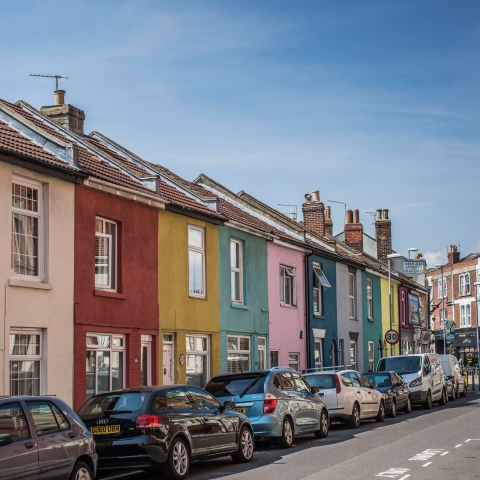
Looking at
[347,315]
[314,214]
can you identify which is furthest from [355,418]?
[314,214]

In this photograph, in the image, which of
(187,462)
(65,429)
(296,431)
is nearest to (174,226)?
(296,431)

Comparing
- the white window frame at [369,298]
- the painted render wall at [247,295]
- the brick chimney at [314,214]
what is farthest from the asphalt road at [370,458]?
the brick chimney at [314,214]

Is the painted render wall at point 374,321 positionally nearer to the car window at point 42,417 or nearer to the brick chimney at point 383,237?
the brick chimney at point 383,237

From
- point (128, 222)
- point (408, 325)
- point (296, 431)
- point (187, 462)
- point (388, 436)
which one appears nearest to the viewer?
point (187, 462)

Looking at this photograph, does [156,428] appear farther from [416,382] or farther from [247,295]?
[416,382]

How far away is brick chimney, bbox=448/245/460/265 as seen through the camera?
281 feet

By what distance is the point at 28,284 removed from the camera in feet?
54.2

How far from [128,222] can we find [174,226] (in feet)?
7.58

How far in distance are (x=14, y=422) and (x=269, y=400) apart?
755 centimetres

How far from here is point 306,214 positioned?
136ft

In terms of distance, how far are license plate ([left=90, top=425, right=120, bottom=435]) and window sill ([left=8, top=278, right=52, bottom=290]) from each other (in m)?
4.39

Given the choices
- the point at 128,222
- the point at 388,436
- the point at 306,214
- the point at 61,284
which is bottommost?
the point at 388,436

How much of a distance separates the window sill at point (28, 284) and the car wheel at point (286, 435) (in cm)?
530

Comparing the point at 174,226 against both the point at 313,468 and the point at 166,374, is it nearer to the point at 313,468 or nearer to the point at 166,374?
the point at 166,374
